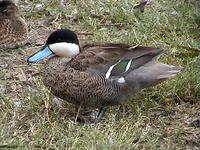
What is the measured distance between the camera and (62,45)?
520cm

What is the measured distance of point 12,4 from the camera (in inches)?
261

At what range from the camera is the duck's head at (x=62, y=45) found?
17.0ft

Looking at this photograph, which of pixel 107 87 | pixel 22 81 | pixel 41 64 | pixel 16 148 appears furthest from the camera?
pixel 41 64


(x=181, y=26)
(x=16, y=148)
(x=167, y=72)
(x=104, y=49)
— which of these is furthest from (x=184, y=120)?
(x=181, y=26)

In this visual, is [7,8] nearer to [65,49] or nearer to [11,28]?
[11,28]

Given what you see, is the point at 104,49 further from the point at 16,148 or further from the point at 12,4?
the point at 12,4

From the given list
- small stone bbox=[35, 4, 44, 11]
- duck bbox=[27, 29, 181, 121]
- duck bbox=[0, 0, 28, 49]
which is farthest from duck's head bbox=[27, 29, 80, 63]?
small stone bbox=[35, 4, 44, 11]

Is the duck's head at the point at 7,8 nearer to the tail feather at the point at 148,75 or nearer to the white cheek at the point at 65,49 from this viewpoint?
the white cheek at the point at 65,49

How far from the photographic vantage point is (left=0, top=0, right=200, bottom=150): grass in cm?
481

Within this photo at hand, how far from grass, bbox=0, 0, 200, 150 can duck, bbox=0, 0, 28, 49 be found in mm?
98

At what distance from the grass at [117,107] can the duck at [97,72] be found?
16 centimetres

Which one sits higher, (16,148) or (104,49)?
(104,49)

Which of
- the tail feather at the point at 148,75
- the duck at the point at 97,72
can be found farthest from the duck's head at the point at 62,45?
the tail feather at the point at 148,75

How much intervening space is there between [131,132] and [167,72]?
63cm
